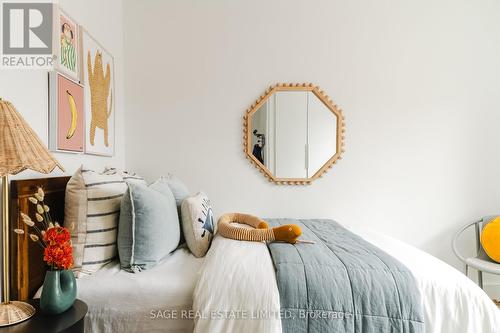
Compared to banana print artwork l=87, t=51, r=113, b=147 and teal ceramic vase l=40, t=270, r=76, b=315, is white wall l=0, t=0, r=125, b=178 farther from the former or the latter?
teal ceramic vase l=40, t=270, r=76, b=315

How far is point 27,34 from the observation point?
1391mm

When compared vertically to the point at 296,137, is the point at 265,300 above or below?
below

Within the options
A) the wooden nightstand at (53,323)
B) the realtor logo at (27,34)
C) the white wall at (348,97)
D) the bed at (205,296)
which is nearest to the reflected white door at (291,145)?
the white wall at (348,97)

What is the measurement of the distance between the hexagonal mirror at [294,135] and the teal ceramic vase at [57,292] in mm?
1656

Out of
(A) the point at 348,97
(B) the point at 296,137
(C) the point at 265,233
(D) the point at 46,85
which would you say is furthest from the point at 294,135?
(D) the point at 46,85

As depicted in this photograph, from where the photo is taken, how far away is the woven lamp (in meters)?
0.91

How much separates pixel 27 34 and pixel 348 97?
2.19 m

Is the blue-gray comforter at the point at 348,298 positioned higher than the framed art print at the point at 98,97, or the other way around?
the framed art print at the point at 98,97

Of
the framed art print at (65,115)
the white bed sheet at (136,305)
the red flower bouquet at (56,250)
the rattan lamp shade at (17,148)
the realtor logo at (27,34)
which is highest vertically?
the realtor logo at (27,34)

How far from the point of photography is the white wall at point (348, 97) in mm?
2480

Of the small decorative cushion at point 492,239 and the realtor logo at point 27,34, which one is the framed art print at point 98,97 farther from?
the small decorative cushion at point 492,239

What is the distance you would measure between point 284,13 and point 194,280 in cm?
220

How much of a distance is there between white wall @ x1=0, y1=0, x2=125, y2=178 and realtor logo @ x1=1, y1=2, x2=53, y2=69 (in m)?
0.05

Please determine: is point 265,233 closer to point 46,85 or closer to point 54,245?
point 54,245
